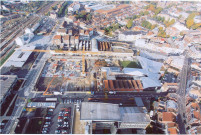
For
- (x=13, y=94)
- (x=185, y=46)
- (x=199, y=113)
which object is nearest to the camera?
(x=199, y=113)

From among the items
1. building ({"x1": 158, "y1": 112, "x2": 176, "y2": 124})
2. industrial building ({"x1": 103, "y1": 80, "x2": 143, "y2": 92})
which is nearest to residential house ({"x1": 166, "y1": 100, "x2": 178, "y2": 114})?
building ({"x1": 158, "y1": 112, "x2": 176, "y2": 124})

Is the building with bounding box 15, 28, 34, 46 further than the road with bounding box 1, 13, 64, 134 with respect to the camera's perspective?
Yes

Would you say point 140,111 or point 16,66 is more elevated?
point 16,66

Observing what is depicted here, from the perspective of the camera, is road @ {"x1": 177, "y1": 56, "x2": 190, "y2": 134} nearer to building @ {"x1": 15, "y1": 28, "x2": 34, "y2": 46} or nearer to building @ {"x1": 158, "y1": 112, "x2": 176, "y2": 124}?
building @ {"x1": 158, "y1": 112, "x2": 176, "y2": 124}

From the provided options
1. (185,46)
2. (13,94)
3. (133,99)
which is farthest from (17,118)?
(185,46)

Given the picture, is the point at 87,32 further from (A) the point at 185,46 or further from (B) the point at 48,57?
(A) the point at 185,46

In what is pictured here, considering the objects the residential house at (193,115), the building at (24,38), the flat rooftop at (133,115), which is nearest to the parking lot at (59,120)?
the flat rooftop at (133,115)

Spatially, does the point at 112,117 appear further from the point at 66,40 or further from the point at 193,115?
the point at 66,40

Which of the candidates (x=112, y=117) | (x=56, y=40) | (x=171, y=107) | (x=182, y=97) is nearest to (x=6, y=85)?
(x=56, y=40)
